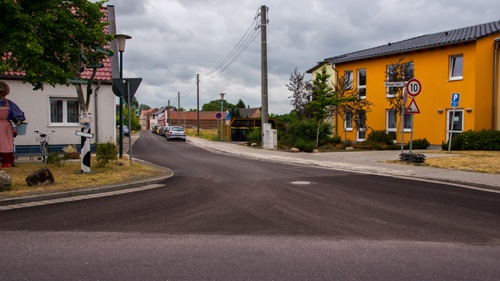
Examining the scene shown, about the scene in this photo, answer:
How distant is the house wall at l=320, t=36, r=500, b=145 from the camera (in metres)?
22.2

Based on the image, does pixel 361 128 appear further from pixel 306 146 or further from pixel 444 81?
pixel 306 146

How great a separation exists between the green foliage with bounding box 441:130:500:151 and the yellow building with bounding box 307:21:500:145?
5.13ft

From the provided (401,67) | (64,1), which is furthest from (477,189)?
(401,67)

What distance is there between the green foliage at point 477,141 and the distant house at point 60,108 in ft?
52.9

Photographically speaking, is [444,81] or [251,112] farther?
[251,112]

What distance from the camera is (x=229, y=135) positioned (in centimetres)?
3588

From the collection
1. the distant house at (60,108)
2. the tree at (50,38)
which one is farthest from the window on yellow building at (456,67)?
the tree at (50,38)

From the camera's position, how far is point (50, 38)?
10.8 meters

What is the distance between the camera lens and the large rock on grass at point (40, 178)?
9023 millimetres

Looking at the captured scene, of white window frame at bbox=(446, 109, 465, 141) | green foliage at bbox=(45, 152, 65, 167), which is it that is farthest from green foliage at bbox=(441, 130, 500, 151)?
green foliage at bbox=(45, 152, 65, 167)

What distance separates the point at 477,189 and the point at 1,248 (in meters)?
9.41

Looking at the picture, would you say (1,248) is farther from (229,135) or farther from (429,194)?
(229,135)

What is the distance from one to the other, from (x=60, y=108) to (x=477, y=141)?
19.5 m

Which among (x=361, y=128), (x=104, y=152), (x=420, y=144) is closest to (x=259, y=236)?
(x=104, y=152)
